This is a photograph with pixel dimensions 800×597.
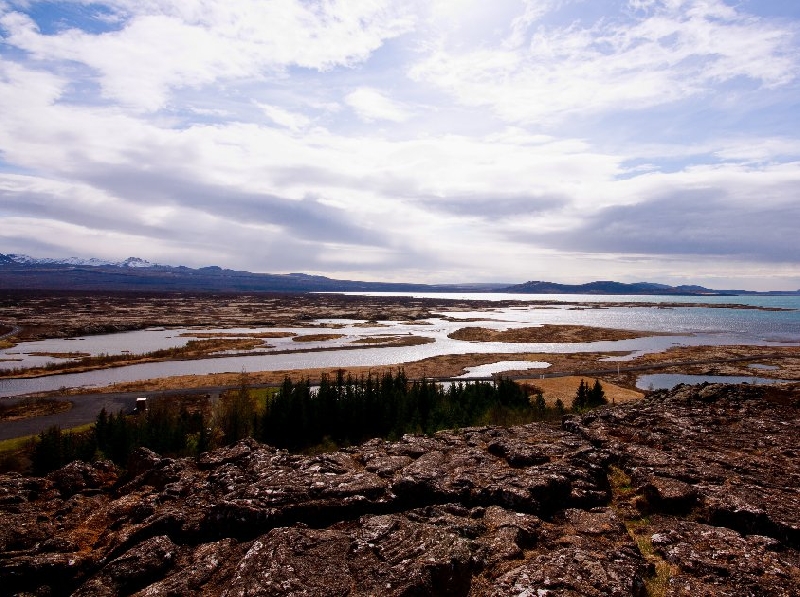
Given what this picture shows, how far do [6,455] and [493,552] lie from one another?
58421 mm

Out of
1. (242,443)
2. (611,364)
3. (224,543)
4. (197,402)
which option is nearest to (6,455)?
(197,402)

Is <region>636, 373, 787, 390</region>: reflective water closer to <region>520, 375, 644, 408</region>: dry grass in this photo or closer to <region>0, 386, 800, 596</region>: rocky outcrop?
<region>520, 375, 644, 408</region>: dry grass

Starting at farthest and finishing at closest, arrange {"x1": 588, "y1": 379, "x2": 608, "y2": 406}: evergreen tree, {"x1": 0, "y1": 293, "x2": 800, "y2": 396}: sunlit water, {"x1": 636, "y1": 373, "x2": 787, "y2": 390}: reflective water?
{"x1": 0, "y1": 293, "x2": 800, "y2": 396}: sunlit water < {"x1": 636, "y1": 373, "x2": 787, "y2": 390}: reflective water < {"x1": 588, "y1": 379, "x2": 608, "y2": 406}: evergreen tree

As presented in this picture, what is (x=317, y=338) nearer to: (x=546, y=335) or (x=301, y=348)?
(x=301, y=348)

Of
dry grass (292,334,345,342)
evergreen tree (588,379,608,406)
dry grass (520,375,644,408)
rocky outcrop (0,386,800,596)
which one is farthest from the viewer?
dry grass (292,334,345,342)

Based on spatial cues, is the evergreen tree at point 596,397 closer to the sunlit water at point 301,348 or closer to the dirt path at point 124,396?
the dirt path at point 124,396

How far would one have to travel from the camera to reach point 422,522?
53.0ft

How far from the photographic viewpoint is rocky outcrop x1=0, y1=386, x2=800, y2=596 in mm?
13188

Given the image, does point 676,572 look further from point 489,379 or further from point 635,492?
point 489,379

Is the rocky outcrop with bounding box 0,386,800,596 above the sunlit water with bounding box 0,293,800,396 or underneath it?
above

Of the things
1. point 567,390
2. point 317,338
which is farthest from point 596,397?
point 317,338

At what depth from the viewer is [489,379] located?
9581 centimetres

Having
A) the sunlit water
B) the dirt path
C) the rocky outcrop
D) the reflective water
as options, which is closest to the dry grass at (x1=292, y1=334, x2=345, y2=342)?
the sunlit water

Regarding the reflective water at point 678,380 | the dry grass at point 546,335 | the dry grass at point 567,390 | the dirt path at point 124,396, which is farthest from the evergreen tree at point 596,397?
the dry grass at point 546,335
